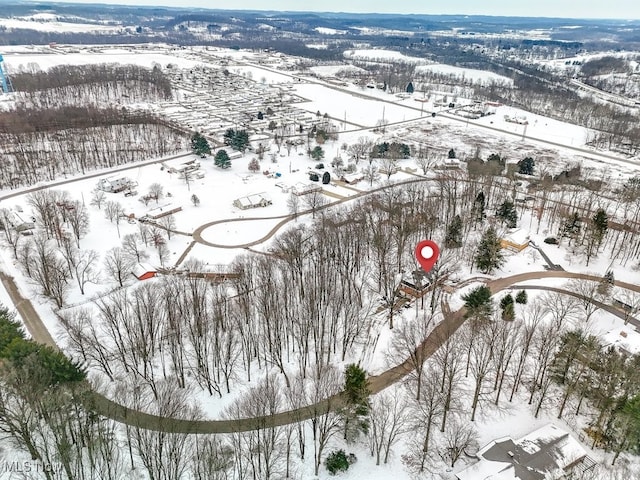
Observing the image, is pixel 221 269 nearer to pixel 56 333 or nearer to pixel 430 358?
pixel 56 333

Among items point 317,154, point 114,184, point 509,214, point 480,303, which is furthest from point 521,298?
point 114,184

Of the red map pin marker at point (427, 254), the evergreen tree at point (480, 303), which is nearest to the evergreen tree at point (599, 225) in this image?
the evergreen tree at point (480, 303)

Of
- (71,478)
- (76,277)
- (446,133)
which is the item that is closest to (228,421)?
(71,478)

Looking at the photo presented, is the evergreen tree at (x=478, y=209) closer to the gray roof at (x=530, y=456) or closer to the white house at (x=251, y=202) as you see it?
the white house at (x=251, y=202)

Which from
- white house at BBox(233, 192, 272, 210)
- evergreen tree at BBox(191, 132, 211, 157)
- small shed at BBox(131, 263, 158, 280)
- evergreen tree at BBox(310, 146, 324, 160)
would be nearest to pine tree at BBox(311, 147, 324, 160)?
evergreen tree at BBox(310, 146, 324, 160)

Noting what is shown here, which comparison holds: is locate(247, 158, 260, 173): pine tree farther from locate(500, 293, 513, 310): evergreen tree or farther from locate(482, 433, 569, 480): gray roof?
locate(482, 433, 569, 480): gray roof

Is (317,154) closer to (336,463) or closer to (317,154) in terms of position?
(317,154)
